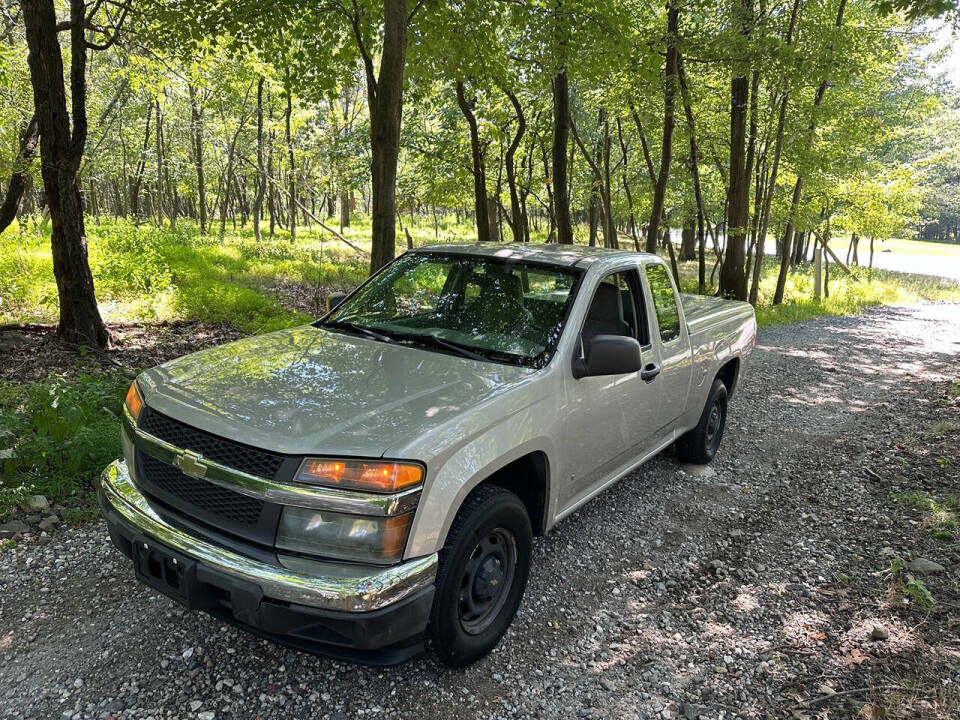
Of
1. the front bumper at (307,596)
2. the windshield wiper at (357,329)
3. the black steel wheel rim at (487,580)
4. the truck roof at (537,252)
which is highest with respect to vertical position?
the truck roof at (537,252)

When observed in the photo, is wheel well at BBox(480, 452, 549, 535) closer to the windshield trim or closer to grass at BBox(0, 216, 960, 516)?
the windshield trim

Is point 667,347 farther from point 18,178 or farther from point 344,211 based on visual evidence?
point 344,211

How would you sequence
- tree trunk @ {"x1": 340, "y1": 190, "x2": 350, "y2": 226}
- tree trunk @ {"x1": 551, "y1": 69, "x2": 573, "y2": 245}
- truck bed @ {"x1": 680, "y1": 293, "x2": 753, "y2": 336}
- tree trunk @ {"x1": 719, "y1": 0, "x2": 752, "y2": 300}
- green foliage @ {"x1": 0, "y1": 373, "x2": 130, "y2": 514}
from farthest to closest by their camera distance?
tree trunk @ {"x1": 340, "y1": 190, "x2": 350, "y2": 226} < tree trunk @ {"x1": 719, "y1": 0, "x2": 752, "y2": 300} < tree trunk @ {"x1": 551, "y1": 69, "x2": 573, "y2": 245} < truck bed @ {"x1": 680, "y1": 293, "x2": 753, "y2": 336} < green foliage @ {"x1": 0, "y1": 373, "x2": 130, "y2": 514}

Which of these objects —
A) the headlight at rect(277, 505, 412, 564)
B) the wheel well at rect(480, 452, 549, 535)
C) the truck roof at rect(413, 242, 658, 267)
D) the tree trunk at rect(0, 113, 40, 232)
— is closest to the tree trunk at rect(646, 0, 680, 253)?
the truck roof at rect(413, 242, 658, 267)

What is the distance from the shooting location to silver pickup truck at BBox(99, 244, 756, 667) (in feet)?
7.66

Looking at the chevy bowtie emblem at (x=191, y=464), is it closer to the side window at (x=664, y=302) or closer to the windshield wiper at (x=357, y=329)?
the windshield wiper at (x=357, y=329)

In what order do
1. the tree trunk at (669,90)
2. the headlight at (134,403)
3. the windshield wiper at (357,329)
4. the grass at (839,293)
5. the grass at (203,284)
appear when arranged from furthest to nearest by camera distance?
the grass at (839,293) < the tree trunk at (669,90) < the grass at (203,284) < the windshield wiper at (357,329) < the headlight at (134,403)

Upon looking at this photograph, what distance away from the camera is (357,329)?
3.75 m

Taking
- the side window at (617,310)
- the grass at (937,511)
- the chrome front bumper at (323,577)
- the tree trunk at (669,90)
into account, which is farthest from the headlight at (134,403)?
the tree trunk at (669,90)

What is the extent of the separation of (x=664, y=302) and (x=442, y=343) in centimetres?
187

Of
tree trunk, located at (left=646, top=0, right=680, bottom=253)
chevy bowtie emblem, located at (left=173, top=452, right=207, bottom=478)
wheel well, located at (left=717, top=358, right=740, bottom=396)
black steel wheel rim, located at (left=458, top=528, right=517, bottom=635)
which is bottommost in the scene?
black steel wheel rim, located at (left=458, top=528, right=517, bottom=635)

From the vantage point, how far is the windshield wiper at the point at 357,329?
141 inches

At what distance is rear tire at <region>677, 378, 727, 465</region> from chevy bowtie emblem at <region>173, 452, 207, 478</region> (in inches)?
154

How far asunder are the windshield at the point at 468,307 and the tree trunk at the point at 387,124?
9.81 ft
